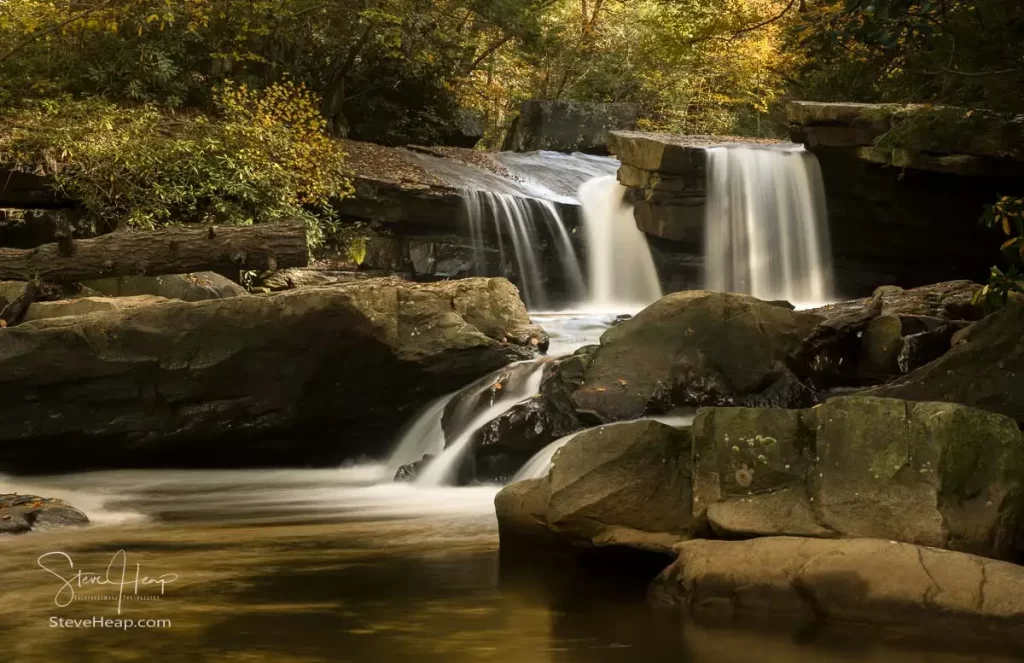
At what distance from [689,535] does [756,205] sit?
44.1 feet

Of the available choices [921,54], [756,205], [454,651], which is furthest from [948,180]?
[454,651]

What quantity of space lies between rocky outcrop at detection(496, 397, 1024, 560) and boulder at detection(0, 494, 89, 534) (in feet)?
13.8

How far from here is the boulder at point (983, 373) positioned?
9.07 meters

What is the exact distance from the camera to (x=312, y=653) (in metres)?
5.15

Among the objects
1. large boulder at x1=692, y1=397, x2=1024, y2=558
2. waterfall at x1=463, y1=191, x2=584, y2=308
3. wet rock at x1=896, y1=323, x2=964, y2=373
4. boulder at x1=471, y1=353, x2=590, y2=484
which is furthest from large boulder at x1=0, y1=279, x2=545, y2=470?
large boulder at x1=692, y1=397, x2=1024, y2=558

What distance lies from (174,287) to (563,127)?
13454 millimetres

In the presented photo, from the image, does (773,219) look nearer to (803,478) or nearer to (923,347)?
(923,347)

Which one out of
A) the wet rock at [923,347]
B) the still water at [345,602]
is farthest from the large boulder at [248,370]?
the wet rock at [923,347]

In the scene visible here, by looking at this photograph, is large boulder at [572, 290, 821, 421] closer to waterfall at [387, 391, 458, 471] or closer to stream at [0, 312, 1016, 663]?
stream at [0, 312, 1016, 663]

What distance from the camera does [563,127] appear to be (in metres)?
26.6

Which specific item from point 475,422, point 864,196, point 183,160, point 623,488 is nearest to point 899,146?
point 864,196

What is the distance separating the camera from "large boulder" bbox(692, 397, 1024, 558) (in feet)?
19.6

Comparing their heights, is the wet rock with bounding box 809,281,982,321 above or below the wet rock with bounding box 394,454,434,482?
above
